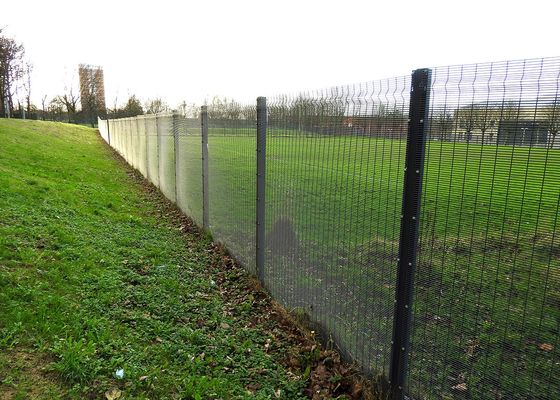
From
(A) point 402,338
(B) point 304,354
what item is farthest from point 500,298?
(B) point 304,354

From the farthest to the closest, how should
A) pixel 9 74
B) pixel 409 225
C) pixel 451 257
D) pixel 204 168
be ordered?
pixel 9 74 < pixel 204 168 < pixel 409 225 < pixel 451 257

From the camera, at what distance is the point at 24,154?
1308cm

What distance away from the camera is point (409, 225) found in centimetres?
256

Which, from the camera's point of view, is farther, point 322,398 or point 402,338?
point 322,398

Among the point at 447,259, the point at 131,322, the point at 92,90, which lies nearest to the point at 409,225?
the point at 447,259

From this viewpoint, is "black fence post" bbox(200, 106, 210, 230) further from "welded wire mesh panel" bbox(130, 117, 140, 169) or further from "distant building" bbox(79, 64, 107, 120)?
"distant building" bbox(79, 64, 107, 120)

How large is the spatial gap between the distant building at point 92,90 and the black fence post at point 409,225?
78.3 metres

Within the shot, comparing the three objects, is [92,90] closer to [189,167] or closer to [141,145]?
[141,145]

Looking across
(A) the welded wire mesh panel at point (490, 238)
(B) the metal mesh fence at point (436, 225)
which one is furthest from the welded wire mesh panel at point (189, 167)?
(A) the welded wire mesh panel at point (490, 238)

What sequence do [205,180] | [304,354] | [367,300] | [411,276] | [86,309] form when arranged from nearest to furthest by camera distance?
[411,276], [367,300], [304,354], [86,309], [205,180]

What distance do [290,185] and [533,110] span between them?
99.2 inches

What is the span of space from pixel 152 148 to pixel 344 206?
10044 mm

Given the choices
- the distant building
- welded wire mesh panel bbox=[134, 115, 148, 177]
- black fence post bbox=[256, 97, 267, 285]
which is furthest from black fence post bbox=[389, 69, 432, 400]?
the distant building

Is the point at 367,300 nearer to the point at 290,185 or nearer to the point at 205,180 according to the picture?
the point at 290,185
